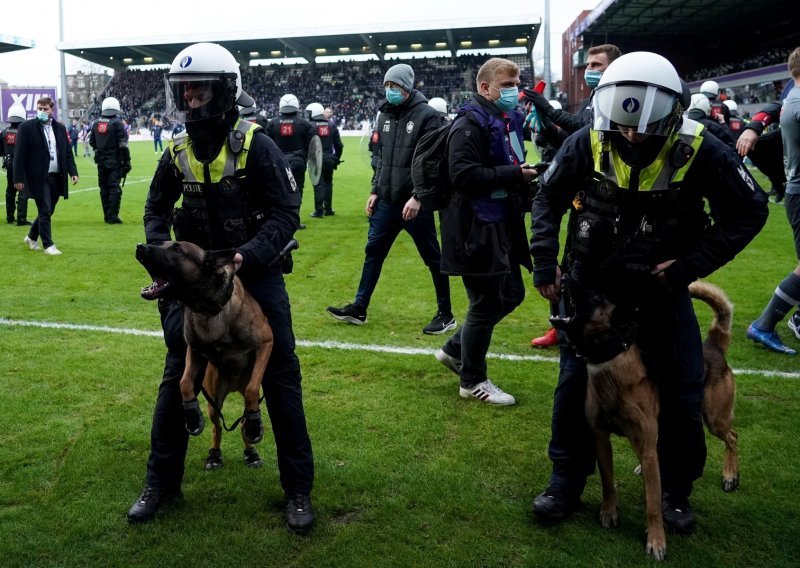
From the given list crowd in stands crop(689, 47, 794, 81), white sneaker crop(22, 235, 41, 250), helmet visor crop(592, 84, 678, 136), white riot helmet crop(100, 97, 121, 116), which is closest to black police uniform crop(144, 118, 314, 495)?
helmet visor crop(592, 84, 678, 136)

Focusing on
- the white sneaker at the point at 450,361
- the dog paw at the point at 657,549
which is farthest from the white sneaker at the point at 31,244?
the dog paw at the point at 657,549

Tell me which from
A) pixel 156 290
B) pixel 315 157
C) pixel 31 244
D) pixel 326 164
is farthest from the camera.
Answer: pixel 326 164

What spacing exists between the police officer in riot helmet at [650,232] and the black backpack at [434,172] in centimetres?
151

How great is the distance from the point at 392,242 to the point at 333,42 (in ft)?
171

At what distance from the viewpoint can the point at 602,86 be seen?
9.55ft

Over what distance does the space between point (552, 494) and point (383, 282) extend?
537 cm

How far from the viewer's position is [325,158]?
1474 cm

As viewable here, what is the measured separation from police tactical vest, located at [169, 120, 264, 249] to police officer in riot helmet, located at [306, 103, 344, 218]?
1069 centimetres

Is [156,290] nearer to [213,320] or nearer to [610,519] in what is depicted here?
[213,320]

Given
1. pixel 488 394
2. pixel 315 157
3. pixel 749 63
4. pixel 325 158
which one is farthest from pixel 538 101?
pixel 749 63

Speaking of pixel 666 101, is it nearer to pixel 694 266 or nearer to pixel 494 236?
pixel 694 266

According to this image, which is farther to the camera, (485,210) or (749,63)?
(749,63)

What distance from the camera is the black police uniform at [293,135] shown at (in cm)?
1270

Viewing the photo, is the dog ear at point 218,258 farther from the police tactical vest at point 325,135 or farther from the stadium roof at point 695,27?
the stadium roof at point 695,27
